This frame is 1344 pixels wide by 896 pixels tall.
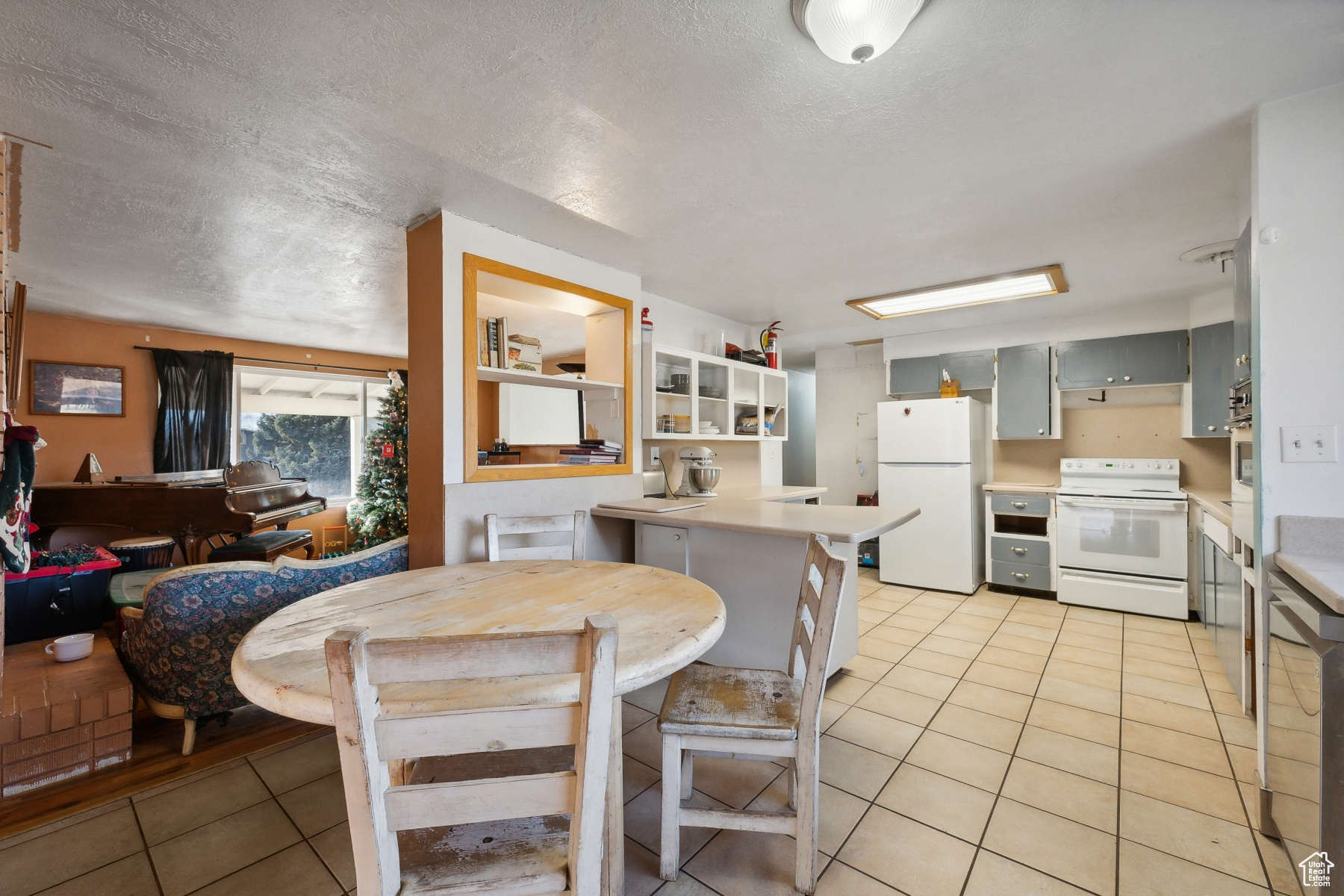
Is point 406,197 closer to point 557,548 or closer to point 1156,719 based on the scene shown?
point 557,548

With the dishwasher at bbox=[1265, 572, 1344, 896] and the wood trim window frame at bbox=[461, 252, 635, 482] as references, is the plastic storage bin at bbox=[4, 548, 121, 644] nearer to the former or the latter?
the wood trim window frame at bbox=[461, 252, 635, 482]

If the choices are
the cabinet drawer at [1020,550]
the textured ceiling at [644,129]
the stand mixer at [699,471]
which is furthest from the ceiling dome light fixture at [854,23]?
the cabinet drawer at [1020,550]

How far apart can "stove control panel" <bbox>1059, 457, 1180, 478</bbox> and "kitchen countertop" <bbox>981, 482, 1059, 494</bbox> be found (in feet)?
0.66

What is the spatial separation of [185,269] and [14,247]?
2.22ft

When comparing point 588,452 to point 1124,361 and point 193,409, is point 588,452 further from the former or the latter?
point 193,409

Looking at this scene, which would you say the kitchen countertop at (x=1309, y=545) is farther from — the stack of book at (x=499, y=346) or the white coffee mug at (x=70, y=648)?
the white coffee mug at (x=70, y=648)

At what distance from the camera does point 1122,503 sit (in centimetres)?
390

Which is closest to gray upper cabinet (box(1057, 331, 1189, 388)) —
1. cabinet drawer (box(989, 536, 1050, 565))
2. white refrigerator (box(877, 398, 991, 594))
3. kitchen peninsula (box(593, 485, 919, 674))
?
white refrigerator (box(877, 398, 991, 594))

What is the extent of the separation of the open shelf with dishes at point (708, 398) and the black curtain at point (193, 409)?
4.39 meters

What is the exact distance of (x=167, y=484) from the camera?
13.0 ft

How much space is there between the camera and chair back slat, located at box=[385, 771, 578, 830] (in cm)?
84

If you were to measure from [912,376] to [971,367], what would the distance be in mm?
491

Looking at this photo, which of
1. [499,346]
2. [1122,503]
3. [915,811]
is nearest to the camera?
[915,811]

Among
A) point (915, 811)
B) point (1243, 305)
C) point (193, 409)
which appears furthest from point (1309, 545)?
point (193, 409)
